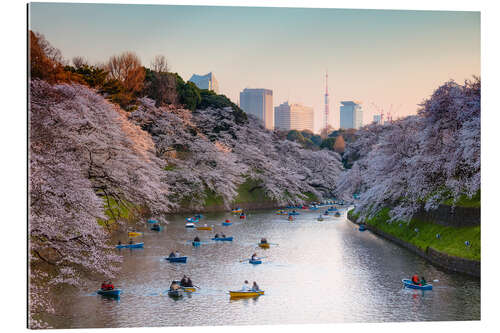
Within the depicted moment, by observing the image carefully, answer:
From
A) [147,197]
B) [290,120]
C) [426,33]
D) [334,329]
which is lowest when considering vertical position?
[334,329]

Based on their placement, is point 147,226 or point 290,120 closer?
point 290,120

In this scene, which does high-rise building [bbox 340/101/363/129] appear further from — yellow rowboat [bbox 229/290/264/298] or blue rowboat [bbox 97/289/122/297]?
blue rowboat [bbox 97/289/122/297]

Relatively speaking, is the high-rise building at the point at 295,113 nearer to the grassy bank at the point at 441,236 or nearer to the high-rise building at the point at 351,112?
the high-rise building at the point at 351,112

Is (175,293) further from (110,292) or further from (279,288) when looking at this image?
(279,288)

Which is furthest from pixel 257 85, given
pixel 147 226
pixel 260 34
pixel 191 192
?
pixel 191 192

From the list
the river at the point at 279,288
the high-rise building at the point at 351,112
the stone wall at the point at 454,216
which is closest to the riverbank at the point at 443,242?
the stone wall at the point at 454,216

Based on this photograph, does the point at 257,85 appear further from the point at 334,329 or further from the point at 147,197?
the point at 334,329
